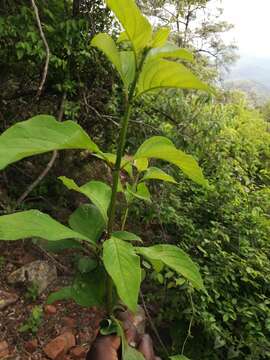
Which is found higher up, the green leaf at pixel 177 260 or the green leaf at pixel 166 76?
the green leaf at pixel 166 76

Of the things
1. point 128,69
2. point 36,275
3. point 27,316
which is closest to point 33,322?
point 27,316

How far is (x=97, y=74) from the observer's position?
2.25 metres

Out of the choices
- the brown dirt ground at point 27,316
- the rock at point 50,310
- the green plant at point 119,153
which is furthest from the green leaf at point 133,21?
the rock at point 50,310

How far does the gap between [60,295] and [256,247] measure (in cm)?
200

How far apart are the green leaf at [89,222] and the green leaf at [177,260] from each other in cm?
9

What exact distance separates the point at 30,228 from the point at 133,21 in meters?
0.34

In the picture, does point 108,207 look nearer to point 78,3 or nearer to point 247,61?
point 78,3

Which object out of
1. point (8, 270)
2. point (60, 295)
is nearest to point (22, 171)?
point (8, 270)

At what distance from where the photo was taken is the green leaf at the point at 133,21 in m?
0.50

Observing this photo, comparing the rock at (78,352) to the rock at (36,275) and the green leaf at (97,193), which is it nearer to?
the rock at (36,275)

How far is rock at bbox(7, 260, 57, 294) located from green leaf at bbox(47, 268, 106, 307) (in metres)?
1.56

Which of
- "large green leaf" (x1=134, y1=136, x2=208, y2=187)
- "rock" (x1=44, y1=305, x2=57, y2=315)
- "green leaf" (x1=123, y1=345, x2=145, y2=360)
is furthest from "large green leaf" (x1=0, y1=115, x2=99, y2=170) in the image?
"rock" (x1=44, y1=305, x2=57, y2=315)

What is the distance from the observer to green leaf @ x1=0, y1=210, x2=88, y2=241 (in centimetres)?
51

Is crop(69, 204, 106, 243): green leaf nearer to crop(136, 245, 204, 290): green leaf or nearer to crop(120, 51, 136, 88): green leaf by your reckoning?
crop(136, 245, 204, 290): green leaf
